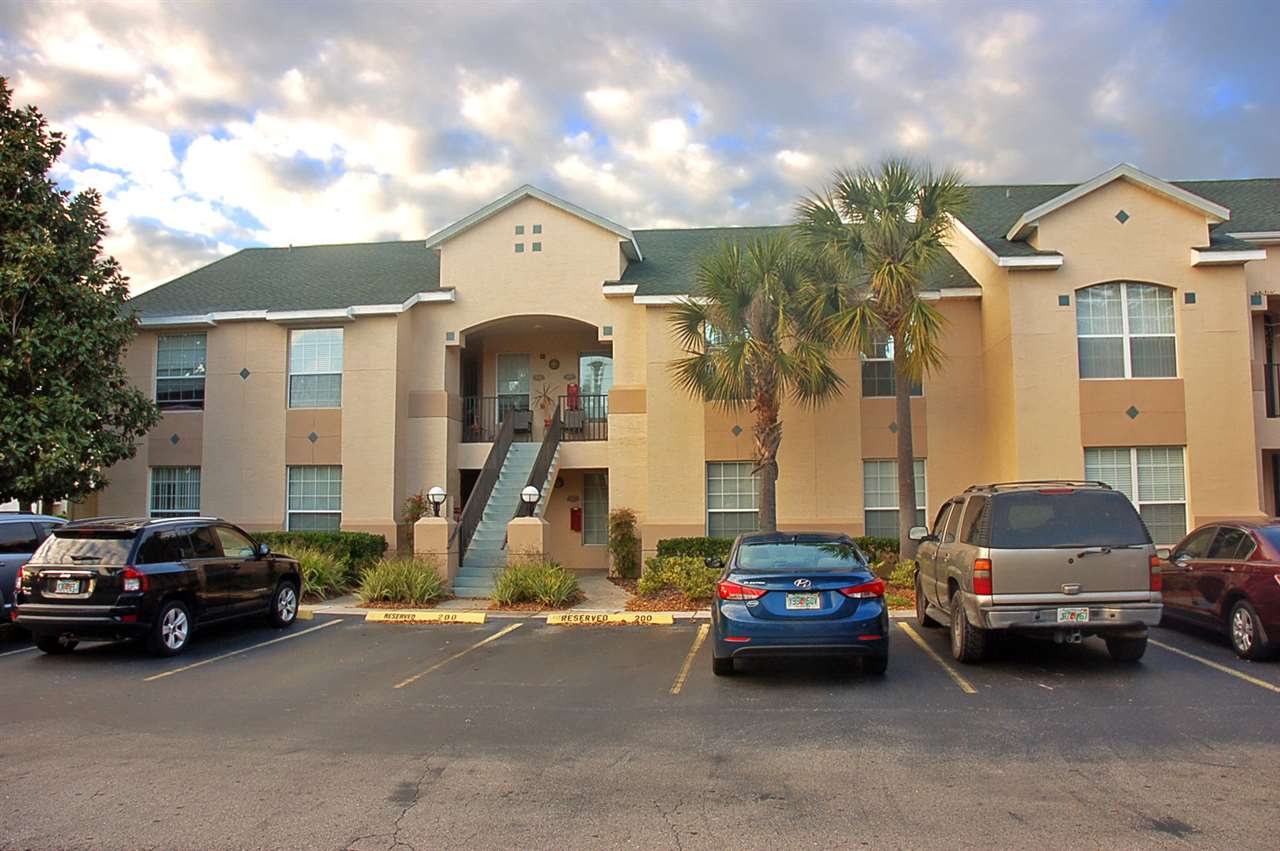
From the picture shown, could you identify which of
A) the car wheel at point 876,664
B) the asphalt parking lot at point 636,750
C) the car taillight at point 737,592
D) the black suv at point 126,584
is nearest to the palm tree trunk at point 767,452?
the asphalt parking lot at point 636,750

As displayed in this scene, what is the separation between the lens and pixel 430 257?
2414cm

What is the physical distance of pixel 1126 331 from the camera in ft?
58.8

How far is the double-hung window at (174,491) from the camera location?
21078 millimetres

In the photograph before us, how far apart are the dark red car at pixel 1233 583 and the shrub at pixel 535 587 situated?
29.6ft

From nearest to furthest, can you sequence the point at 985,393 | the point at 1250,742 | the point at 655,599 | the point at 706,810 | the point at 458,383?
the point at 706,810
the point at 1250,742
the point at 655,599
the point at 985,393
the point at 458,383

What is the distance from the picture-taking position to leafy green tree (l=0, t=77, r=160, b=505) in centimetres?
1689

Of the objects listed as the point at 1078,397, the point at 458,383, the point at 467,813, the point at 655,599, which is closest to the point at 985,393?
the point at 1078,397

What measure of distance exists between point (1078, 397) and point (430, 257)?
628 inches

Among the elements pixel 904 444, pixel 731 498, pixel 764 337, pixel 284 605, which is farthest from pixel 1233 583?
pixel 284 605

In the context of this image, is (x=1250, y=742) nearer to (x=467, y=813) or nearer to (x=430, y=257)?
(x=467, y=813)

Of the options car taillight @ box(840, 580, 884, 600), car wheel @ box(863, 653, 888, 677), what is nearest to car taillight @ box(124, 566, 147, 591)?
car taillight @ box(840, 580, 884, 600)

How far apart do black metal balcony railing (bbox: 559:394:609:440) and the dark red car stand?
41.5 ft

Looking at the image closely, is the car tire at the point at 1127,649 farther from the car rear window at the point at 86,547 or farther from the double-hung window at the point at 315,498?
the double-hung window at the point at 315,498

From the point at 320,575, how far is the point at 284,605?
9.90 ft
